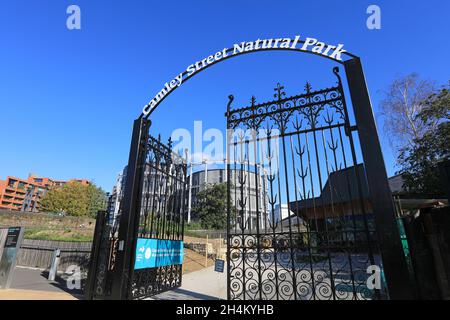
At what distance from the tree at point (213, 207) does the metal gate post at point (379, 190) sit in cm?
3835

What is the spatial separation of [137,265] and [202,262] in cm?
1201

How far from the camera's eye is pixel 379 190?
3648mm

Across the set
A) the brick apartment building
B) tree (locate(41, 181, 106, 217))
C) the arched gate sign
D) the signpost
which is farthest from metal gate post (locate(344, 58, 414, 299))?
the brick apartment building

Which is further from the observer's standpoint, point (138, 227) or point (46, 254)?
point (46, 254)

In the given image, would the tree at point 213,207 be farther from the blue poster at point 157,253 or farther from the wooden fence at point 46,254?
the blue poster at point 157,253

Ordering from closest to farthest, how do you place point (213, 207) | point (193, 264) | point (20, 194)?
point (193, 264) → point (213, 207) → point (20, 194)

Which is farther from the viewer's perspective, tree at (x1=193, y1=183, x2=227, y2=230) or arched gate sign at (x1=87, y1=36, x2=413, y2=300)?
tree at (x1=193, y1=183, x2=227, y2=230)

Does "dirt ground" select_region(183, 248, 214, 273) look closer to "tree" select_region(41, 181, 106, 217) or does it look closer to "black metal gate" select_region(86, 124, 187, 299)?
"black metal gate" select_region(86, 124, 187, 299)

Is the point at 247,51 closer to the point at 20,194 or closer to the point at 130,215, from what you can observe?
the point at 130,215

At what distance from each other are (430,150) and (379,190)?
50.1 feet

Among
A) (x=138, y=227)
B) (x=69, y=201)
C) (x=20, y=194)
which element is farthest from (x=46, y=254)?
(x=20, y=194)

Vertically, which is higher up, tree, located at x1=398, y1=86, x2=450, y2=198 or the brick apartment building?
the brick apartment building

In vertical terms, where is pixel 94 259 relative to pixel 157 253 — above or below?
below

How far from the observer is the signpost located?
716 centimetres
